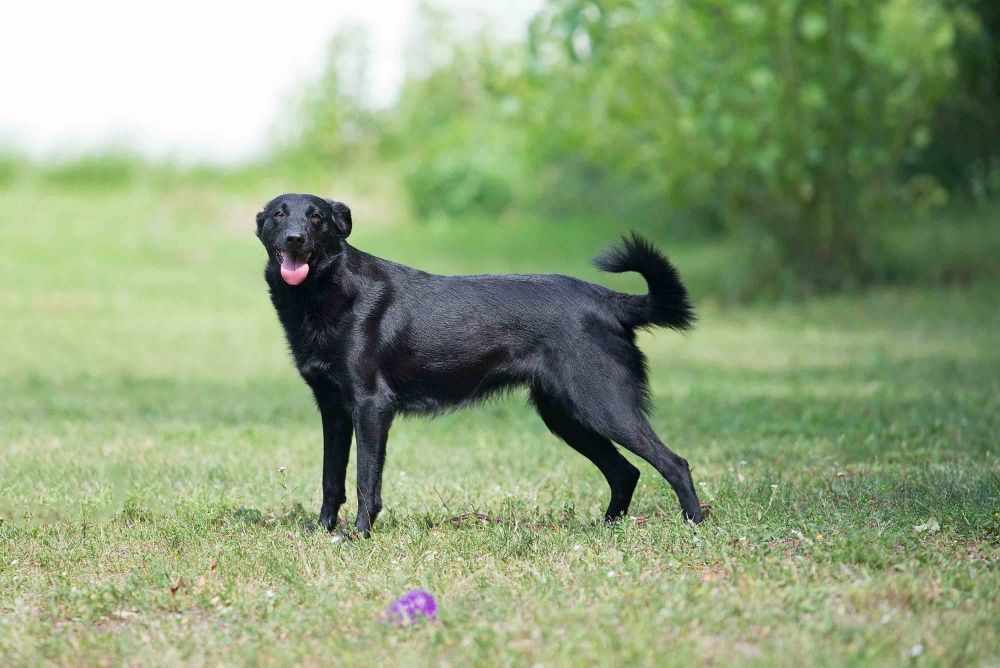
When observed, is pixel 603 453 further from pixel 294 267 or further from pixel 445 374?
pixel 294 267

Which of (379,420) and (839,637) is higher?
(379,420)

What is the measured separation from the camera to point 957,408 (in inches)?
331

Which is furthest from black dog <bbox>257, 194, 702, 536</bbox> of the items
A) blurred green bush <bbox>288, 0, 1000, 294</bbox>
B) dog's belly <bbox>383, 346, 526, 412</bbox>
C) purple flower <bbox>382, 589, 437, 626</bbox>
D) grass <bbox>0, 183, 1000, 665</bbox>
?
blurred green bush <bbox>288, 0, 1000, 294</bbox>

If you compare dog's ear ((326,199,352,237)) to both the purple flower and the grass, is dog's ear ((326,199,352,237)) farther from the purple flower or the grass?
the purple flower

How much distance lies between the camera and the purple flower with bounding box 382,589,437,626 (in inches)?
151

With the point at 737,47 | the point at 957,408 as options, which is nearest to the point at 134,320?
the point at 737,47

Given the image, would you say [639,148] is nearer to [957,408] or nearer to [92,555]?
[957,408]

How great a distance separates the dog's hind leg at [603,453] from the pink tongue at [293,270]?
1074 millimetres

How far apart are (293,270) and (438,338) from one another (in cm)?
64

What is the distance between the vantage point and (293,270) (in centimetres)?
497

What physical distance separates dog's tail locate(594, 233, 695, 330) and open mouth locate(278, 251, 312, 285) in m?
1.19

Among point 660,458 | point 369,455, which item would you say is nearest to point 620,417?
point 660,458

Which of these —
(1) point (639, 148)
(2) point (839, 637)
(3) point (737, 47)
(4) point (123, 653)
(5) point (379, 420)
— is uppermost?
(3) point (737, 47)

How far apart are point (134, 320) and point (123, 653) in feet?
39.3
